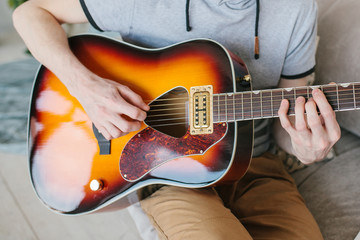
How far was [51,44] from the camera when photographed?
912mm

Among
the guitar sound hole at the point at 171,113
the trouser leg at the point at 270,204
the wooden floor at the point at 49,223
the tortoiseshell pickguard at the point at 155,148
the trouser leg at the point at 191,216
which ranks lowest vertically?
the wooden floor at the point at 49,223

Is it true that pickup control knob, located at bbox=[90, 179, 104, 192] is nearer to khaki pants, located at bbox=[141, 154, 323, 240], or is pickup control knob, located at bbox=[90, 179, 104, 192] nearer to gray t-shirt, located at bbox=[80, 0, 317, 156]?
khaki pants, located at bbox=[141, 154, 323, 240]

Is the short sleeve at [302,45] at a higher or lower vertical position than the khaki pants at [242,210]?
higher

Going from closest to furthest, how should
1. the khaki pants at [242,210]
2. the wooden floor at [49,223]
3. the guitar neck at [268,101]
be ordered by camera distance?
the guitar neck at [268,101], the khaki pants at [242,210], the wooden floor at [49,223]

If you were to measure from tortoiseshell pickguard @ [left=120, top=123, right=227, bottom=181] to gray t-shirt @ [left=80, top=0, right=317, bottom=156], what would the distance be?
0.34 metres

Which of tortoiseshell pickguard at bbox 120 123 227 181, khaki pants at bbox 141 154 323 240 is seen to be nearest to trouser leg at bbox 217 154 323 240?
khaki pants at bbox 141 154 323 240

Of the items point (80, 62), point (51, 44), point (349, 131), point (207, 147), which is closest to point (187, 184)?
point (207, 147)

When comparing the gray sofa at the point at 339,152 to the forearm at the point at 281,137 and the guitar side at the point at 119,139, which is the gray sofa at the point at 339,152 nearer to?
the forearm at the point at 281,137

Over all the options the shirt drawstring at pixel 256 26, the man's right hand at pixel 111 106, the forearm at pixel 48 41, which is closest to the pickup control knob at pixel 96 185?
the man's right hand at pixel 111 106

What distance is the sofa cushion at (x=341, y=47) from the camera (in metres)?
1.04

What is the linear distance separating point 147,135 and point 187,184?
7.5 inches

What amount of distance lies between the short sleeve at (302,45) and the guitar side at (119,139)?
0.83 ft

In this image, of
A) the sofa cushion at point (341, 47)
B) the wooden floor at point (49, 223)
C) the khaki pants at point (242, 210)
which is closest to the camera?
the khaki pants at point (242, 210)

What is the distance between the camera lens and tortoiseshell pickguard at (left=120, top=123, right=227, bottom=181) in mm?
794
